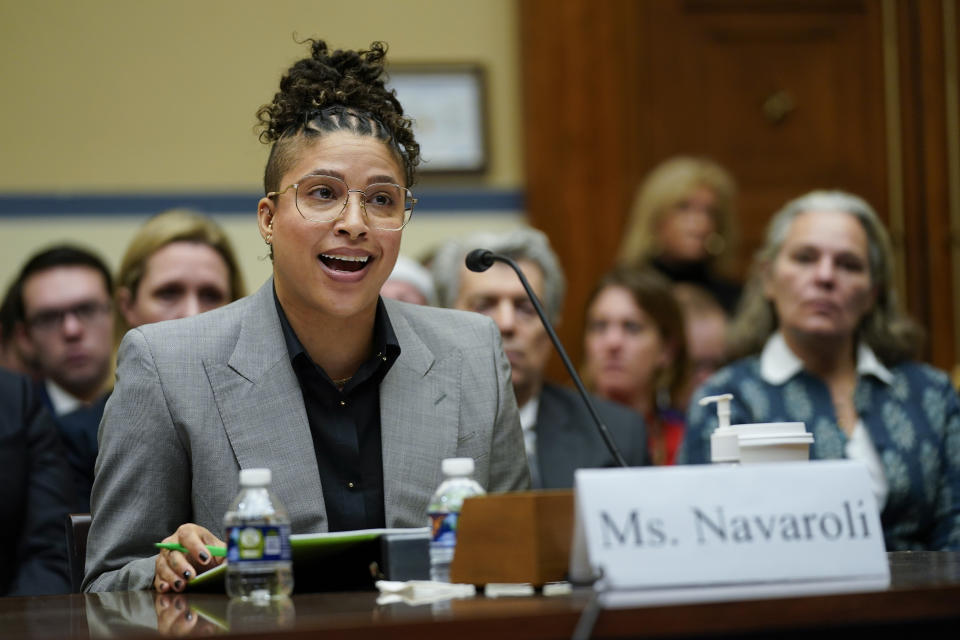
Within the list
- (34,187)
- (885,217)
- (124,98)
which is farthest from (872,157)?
(34,187)

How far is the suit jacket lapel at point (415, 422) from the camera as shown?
2018 mm

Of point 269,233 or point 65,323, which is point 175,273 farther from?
point 269,233

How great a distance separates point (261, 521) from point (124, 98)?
3739 millimetres

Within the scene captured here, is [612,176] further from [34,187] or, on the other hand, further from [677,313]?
[34,187]

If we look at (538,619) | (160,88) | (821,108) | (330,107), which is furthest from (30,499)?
(821,108)

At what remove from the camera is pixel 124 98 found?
192 inches

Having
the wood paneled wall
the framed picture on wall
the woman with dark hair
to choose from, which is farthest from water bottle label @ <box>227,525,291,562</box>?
the wood paneled wall

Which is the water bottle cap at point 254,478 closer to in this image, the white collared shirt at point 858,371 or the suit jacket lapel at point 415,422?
the suit jacket lapel at point 415,422

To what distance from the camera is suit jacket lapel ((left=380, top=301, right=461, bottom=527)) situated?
2018mm

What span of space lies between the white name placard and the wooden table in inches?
2.0

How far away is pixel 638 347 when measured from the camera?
389 centimetres

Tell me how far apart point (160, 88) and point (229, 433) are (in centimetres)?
325

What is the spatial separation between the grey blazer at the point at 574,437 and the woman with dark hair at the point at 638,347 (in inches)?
17.2

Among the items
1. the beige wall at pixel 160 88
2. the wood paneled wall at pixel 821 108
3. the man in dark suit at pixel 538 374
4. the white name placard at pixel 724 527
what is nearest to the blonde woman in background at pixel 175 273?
the man in dark suit at pixel 538 374
